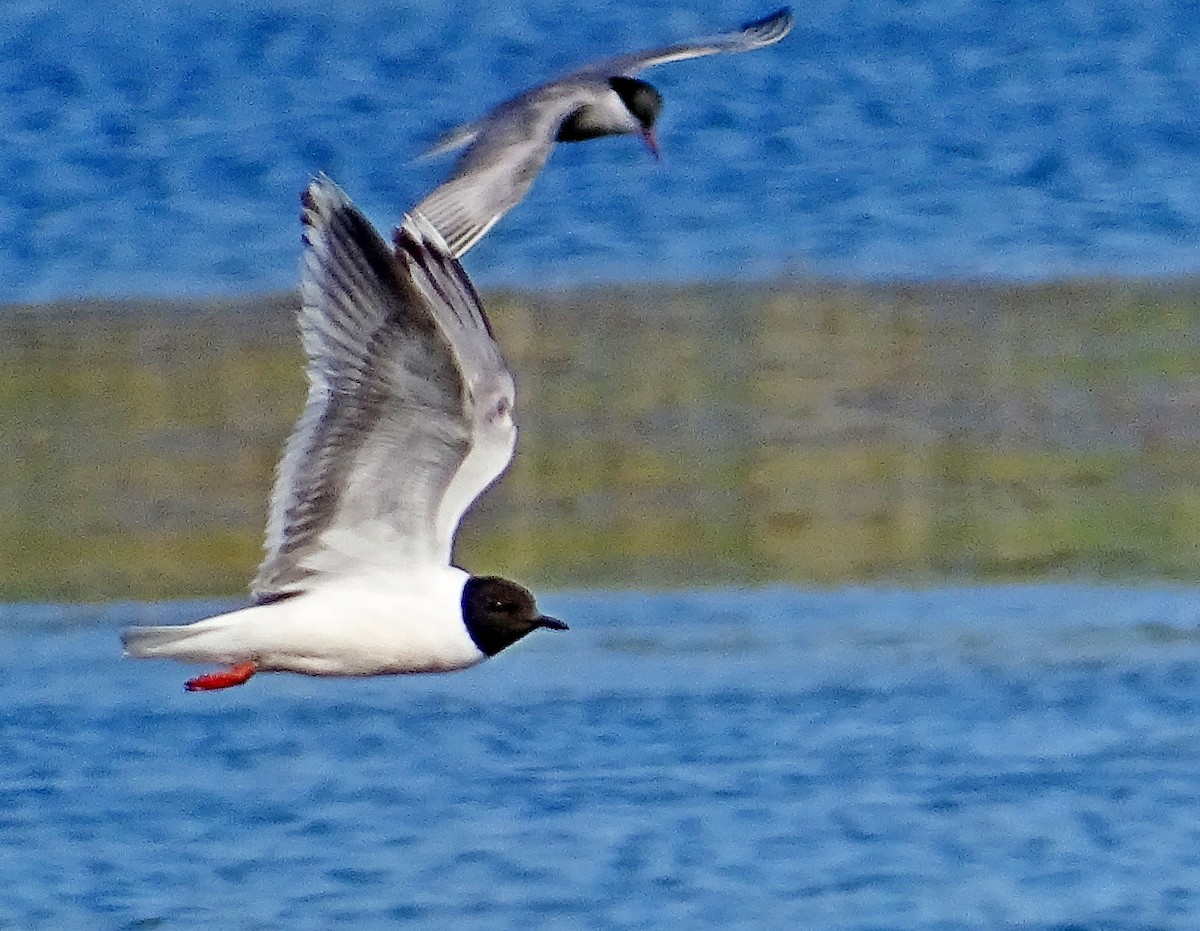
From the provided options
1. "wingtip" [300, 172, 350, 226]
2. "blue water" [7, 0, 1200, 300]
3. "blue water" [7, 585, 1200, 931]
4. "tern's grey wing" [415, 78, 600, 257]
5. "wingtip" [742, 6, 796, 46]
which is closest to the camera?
"wingtip" [300, 172, 350, 226]

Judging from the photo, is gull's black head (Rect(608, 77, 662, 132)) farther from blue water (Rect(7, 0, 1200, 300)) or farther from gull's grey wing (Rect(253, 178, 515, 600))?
blue water (Rect(7, 0, 1200, 300))

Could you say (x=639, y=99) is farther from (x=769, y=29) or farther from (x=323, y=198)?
(x=323, y=198)

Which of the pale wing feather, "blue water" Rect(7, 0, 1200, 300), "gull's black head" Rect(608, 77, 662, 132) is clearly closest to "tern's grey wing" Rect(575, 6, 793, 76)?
"gull's black head" Rect(608, 77, 662, 132)

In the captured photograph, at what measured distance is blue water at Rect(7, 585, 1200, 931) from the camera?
898 centimetres

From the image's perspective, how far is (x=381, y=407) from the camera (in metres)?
6.80

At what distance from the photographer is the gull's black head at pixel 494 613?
23.3ft

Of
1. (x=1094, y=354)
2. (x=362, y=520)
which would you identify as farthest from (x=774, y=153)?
(x=362, y=520)

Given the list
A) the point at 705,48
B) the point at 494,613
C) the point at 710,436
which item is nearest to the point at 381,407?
the point at 494,613

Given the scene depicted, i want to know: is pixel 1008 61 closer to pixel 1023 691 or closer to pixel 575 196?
pixel 575 196

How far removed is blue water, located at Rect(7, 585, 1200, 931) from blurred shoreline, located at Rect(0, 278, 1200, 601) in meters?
0.31

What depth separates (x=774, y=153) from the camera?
16109 millimetres

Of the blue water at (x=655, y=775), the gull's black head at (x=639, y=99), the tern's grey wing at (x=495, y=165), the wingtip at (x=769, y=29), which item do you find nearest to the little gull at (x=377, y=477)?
the tern's grey wing at (x=495, y=165)

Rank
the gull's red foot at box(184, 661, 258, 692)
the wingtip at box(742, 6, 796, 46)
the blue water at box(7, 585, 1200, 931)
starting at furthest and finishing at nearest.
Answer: the wingtip at box(742, 6, 796, 46), the blue water at box(7, 585, 1200, 931), the gull's red foot at box(184, 661, 258, 692)

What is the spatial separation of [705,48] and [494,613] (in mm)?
2986
